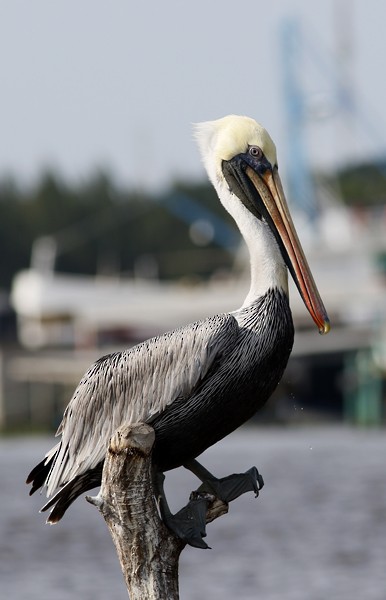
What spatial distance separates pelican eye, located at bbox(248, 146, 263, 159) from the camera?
16.6 ft

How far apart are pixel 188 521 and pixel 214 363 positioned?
485mm

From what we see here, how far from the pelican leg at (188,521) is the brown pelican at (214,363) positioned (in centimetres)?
9

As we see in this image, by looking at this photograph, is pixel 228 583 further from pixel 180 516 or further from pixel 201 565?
pixel 180 516

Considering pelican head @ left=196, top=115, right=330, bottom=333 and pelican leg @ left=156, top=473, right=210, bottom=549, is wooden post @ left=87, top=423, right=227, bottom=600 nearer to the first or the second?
pelican leg @ left=156, top=473, right=210, bottom=549

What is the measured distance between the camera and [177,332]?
16.2 ft

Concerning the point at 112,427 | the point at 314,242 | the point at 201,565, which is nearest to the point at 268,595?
the point at 201,565

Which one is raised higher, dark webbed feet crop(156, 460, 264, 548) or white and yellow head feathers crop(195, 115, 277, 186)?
white and yellow head feathers crop(195, 115, 277, 186)

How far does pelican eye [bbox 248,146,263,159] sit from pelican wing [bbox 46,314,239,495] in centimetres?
57

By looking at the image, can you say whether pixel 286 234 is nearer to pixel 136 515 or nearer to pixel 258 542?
pixel 136 515

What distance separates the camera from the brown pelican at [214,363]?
474cm

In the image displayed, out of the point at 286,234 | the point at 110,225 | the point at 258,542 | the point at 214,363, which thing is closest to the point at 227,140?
the point at 286,234

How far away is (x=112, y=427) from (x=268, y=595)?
6.27 meters

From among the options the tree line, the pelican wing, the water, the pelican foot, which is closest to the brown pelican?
the pelican wing

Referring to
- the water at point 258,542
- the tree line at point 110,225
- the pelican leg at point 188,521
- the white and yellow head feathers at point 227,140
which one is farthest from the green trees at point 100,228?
the pelican leg at point 188,521
